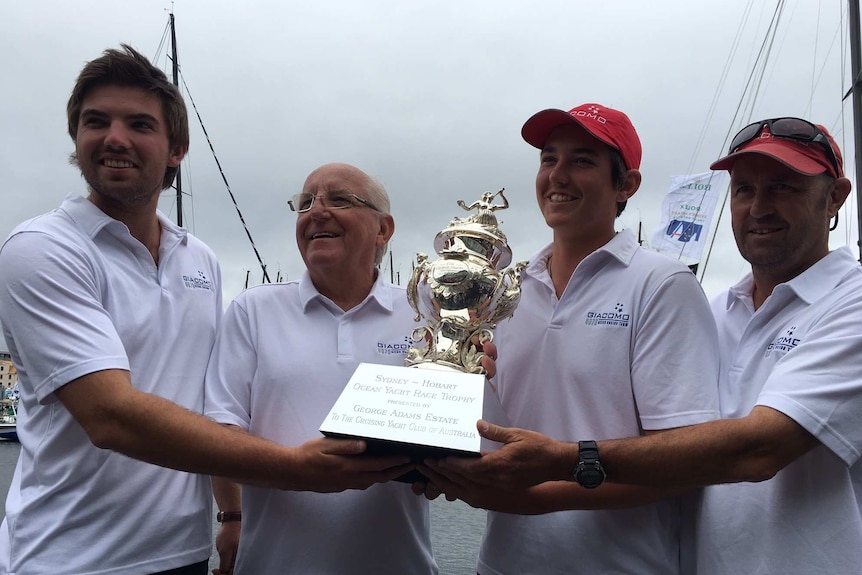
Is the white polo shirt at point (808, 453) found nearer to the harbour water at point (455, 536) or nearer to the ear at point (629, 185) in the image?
the ear at point (629, 185)

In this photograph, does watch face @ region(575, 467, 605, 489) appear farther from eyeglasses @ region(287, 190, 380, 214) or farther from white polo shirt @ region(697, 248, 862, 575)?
eyeglasses @ region(287, 190, 380, 214)

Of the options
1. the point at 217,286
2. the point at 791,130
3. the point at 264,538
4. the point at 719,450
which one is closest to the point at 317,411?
the point at 264,538

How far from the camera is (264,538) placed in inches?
107

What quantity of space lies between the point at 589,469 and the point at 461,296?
0.86 metres

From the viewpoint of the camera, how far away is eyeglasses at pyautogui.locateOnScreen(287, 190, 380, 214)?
119 inches

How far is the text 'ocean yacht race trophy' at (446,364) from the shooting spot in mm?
2234

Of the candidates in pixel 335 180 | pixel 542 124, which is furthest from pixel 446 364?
pixel 542 124

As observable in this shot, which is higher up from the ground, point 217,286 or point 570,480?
point 217,286

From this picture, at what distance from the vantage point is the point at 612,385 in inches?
102

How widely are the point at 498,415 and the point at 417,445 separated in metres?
0.52

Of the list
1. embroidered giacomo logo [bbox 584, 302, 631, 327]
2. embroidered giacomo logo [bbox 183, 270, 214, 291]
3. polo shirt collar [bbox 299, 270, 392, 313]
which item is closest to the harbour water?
embroidered giacomo logo [bbox 183, 270, 214, 291]

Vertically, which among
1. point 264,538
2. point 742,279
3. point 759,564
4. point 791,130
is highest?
point 791,130

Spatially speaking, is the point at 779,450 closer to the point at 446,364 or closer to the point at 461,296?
the point at 446,364

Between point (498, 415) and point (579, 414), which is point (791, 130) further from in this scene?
point (498, 415)
